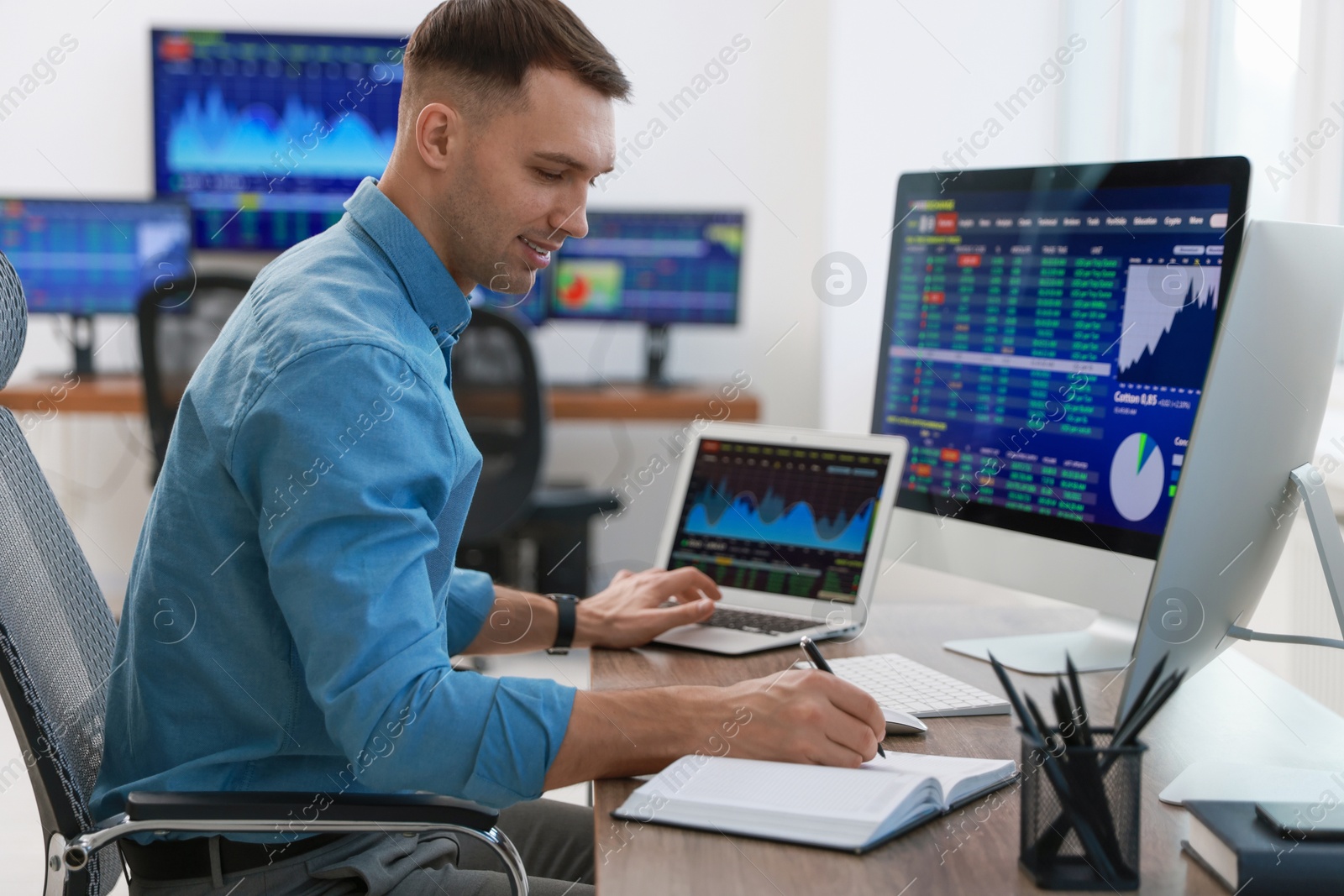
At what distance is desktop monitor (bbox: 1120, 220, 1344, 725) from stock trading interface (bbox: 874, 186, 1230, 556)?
0.10 meters

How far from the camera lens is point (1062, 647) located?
4.43 feet

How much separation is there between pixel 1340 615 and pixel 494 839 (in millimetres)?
726

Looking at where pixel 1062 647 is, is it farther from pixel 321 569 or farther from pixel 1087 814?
pixel 321 569

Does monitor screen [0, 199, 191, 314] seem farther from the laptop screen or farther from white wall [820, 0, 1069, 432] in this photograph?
the laptop screen

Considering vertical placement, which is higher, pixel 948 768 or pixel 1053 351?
pixel 1053 351

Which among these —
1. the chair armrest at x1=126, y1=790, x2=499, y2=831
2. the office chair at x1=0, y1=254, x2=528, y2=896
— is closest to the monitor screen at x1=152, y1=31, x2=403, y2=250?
the office chair at x1=0, y1=254, x2=528, y2=896

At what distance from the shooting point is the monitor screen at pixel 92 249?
3.84 meters

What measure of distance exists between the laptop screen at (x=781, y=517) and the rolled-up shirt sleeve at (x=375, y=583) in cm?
55

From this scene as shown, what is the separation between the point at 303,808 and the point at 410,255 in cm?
48

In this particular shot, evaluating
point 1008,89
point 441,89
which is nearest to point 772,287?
point 1008,89

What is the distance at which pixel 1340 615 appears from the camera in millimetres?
1024

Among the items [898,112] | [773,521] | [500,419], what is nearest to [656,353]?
[500,419]

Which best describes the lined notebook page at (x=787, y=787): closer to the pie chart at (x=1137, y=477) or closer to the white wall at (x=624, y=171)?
the pie chart at (x=1137, y=477)

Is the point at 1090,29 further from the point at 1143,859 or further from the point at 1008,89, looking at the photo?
the point at 1143,859
